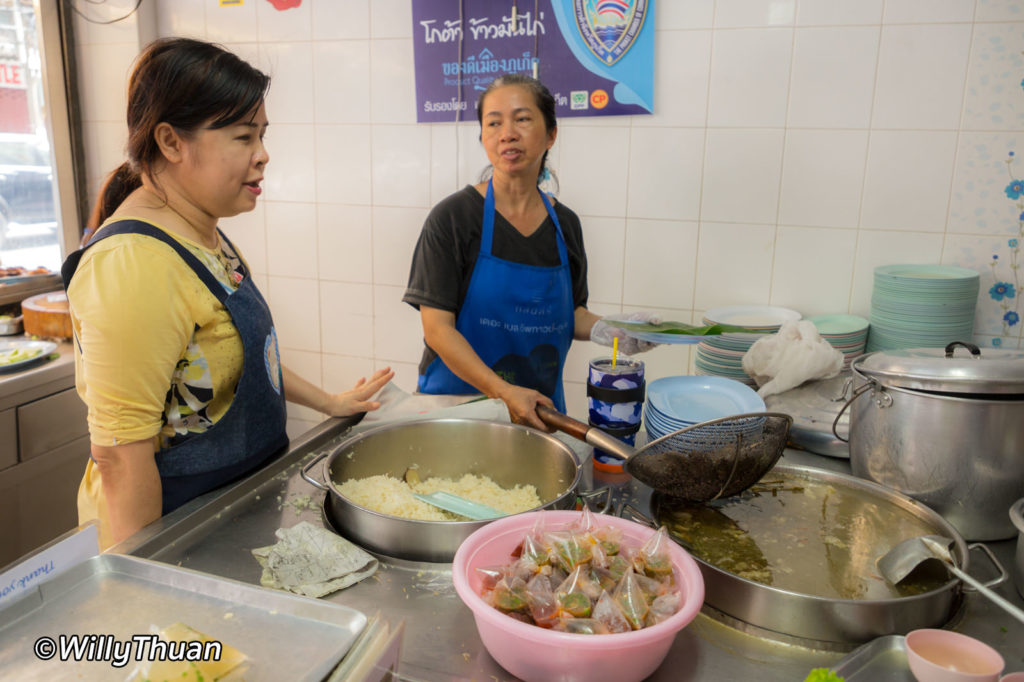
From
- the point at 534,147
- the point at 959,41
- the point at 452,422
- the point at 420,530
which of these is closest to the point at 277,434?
the point at 452,422

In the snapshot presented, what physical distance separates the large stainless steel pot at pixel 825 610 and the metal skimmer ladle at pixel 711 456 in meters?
0.20

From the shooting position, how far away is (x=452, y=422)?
158 cm

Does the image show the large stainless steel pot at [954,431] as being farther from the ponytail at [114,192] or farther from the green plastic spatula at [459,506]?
the ponytail at [114,192]

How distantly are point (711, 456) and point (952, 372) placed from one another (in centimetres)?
44

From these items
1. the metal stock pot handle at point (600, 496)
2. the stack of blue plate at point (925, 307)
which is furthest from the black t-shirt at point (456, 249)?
the stack of blue plate at point (925, 307)

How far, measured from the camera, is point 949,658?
911 millimetres

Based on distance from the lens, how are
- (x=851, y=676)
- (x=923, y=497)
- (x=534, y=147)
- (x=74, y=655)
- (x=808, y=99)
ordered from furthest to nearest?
(x=808, y=99) → (x=534, y=147) → (x=923, y=497) → (x=851, y=676) → (x=74, y=655)

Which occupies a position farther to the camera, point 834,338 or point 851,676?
point 834,338

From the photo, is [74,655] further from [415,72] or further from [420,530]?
[415,72]

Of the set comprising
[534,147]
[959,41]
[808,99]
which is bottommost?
[534,147]

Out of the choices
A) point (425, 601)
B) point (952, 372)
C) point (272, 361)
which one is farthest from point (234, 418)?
point (952, 372)

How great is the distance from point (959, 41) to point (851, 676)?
2.43 metres

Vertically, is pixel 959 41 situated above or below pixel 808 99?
above

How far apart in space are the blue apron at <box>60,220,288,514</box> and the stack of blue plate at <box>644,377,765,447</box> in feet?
2.69
